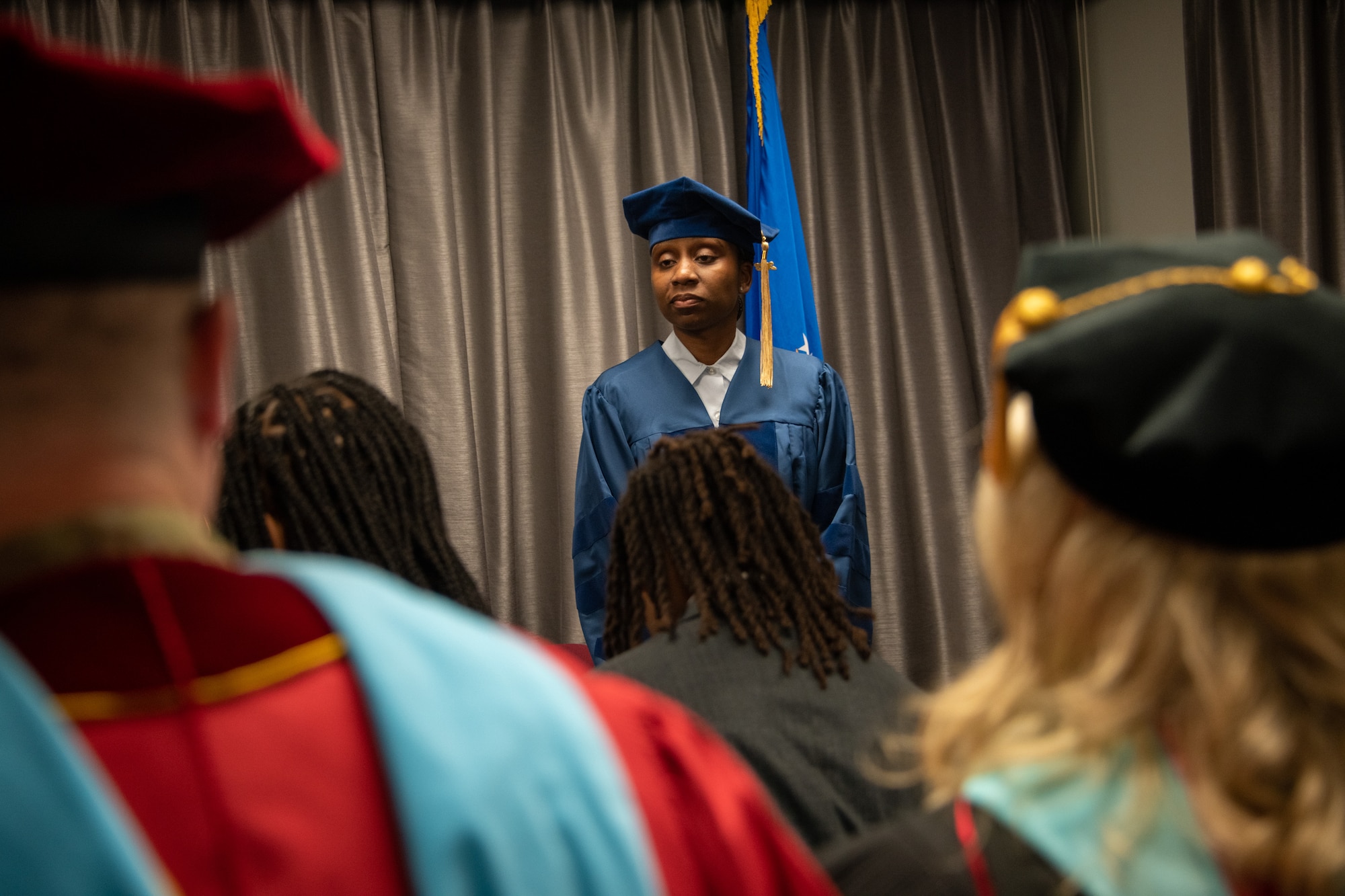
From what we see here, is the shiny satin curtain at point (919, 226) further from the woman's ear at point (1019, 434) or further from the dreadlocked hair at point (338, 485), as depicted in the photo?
the woman's ear at point (1019, 434)

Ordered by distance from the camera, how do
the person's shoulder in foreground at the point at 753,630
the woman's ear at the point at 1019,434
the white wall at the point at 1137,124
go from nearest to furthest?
the woman's ear at the point at 1019,434
the person's shoulder in foreground at the point at 753,630
the white wall at the point at 1137,124

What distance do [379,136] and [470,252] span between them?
19.0 inches

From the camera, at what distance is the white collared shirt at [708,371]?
3105 millimetres

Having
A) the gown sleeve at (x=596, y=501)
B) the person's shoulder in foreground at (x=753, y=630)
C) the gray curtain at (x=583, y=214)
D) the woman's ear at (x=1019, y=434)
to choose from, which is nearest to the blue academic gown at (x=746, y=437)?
the gown sleeve at (x=596, y=501)

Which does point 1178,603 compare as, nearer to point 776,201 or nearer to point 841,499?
point 841,499

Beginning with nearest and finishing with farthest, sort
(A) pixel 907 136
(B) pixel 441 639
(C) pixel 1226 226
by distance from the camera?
(B) pixel 441 639 → (C) pixel 1226 226 → (A) pixel 907 136

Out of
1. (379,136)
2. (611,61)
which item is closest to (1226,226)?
(611,61)

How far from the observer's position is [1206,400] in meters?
0.67

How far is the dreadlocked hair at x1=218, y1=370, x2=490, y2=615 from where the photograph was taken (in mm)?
1500

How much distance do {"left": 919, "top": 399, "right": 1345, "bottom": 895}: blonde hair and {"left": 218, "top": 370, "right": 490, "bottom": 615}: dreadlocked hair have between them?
3.24ft

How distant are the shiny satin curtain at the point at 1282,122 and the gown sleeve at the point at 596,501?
2154mm

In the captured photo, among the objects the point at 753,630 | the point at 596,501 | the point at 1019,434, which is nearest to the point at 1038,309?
the point at 1019,434

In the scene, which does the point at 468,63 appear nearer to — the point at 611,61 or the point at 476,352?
the point at 611,61

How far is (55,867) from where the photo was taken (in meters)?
0.50
